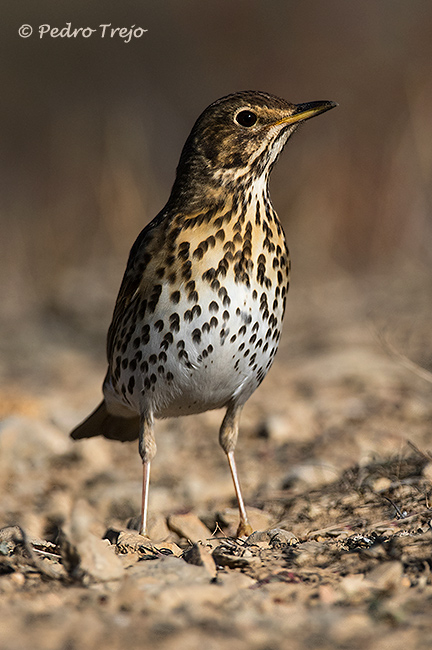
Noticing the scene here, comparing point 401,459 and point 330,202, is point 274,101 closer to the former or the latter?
point 401,459

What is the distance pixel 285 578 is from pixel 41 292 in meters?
7.99

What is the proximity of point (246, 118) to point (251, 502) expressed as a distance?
7.45 feet

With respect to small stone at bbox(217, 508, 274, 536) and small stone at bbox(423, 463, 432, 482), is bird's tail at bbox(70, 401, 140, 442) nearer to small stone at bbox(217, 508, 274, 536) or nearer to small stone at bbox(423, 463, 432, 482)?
small stone at bbox(217, 508, 274, 536)

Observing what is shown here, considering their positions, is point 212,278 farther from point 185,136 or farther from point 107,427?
point 185,136

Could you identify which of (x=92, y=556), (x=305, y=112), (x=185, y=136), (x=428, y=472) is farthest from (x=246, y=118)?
(x=185, y=136)

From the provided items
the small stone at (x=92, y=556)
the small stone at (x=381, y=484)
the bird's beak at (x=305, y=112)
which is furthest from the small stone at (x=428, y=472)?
the small stone at (x=92, y=556)

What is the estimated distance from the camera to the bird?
413cm

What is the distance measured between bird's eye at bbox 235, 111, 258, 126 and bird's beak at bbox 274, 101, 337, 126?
4.9 inches

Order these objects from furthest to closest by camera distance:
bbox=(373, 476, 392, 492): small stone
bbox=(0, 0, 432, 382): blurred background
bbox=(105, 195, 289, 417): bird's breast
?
bbox=(0, 0, 432, 382): blurred background
bbox=(373, 476, 392, 492): small stone
bbox=(105, 195, 289, 417): bird's breast

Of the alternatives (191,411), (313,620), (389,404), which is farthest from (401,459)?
(313,620)

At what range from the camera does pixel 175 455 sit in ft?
20.5

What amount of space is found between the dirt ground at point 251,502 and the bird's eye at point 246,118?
1467 millimetres

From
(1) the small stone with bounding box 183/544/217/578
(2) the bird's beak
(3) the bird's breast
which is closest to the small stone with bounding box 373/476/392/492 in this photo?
(3) the bird's breast

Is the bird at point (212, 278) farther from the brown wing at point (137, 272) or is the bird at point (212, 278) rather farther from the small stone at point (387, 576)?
the small stone at point (387, 576)
